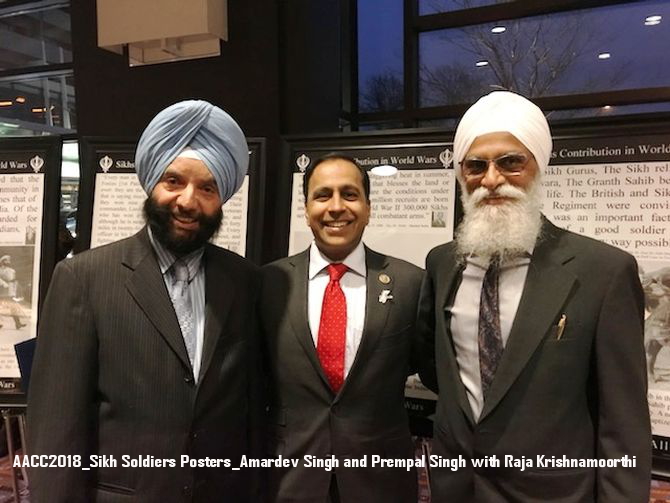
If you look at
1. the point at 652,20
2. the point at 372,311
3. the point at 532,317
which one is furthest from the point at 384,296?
the point at 652,20

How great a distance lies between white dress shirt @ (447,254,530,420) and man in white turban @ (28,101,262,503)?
670 millimetres

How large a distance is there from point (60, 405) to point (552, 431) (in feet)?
4.43

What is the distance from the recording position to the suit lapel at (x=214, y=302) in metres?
1.63

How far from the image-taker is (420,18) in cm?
378

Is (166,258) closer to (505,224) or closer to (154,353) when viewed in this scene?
(154,353)

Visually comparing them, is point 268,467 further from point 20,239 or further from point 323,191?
point 20,239

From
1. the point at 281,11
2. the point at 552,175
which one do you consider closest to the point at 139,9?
the point at 281,11

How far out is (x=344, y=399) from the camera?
1.78 meters

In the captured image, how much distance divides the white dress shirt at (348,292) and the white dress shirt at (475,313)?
32 cm

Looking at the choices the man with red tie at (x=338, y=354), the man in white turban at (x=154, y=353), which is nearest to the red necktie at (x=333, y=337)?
the man with red tie at (x=338, y=354)

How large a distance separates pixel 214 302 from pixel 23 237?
66.7 inches

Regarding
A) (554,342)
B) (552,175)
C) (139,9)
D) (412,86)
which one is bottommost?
(554,342)

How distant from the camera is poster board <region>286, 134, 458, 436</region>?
8.29ft

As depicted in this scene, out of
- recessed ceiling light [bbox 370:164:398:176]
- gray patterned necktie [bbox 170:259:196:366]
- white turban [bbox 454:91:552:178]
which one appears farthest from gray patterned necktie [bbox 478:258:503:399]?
recessed ceiling light [bbox 370:164:398:176]
